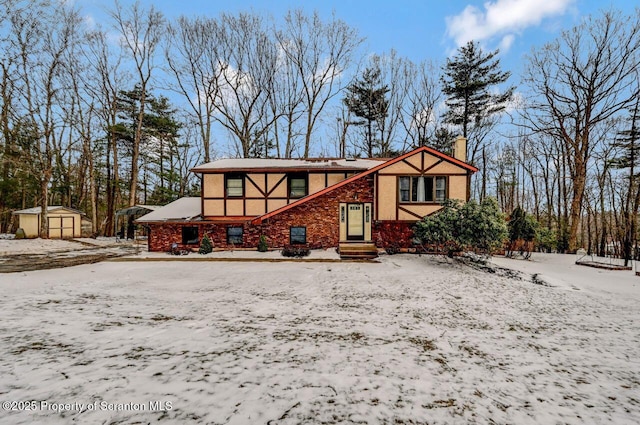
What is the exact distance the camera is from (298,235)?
14727 mm

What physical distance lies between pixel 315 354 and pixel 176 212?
49.4 feet

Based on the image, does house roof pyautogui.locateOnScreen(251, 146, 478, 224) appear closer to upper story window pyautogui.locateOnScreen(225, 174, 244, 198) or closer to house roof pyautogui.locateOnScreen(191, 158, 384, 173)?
house roof pyautogui.locateOnScreen(191, 158, 384, 173)

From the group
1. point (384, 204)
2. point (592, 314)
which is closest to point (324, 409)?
point (592, 314)

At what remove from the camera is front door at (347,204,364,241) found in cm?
1450

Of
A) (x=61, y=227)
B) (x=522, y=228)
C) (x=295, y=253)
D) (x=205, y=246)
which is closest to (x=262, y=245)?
(x=295, y=253)

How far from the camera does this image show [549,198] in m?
25.5

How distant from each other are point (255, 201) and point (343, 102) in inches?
629

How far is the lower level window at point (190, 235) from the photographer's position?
49.7 feet

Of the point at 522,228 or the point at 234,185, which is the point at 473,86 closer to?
the point at 522,228

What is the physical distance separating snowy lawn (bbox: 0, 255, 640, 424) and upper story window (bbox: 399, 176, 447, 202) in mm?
6721

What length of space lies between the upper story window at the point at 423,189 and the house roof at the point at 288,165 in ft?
9.55

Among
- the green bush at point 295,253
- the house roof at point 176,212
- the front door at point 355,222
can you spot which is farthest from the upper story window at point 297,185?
the house roof at point 176,212

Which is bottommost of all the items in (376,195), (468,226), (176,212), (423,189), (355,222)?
(468,226)

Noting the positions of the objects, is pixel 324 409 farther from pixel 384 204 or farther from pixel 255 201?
pixel 255 201
